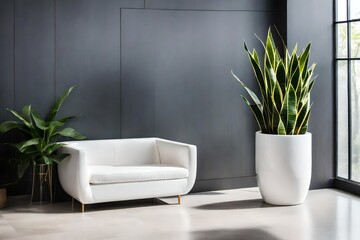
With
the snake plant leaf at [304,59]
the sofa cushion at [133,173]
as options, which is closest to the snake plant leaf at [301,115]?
the snake plant leaf at [304,59]

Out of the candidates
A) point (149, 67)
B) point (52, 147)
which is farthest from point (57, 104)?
point (149, 67)

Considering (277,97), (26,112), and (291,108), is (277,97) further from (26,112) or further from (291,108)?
(26,112)

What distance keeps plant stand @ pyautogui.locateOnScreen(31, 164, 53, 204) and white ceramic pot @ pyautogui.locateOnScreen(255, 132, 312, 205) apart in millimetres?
2048

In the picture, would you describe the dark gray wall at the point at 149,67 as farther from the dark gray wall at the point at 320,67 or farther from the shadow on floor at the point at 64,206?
the shadow on floor at the point at 64,206

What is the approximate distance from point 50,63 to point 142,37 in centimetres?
98

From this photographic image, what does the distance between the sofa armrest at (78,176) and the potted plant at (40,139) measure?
13cm

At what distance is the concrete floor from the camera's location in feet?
15.8

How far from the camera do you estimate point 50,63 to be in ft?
19.7

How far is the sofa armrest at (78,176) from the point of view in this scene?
5.43 meters

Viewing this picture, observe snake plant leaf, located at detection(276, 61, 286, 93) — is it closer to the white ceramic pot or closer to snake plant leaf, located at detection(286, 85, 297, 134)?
snake plant leaf, located at detection(286, 85, 297, 134)

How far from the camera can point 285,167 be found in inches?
228

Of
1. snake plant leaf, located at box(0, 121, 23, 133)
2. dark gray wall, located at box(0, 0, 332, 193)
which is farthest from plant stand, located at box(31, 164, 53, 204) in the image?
dark gray wall, located at box(0, 0, 332, 193)

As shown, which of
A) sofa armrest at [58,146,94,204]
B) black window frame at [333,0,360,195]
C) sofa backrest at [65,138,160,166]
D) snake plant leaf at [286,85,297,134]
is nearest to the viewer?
sofa armrest at [58,146,94,204]

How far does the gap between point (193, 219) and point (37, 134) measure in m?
1.67
